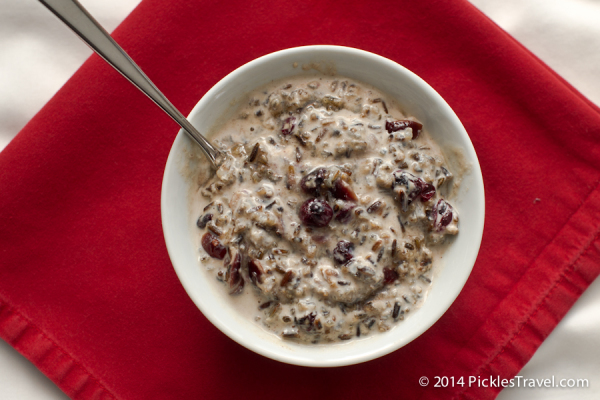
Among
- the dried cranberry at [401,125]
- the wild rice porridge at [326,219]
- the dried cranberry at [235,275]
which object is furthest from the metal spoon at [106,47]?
the dried cranberry at [401,125]

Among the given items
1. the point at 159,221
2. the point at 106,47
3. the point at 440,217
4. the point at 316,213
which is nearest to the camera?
the point at 106,47

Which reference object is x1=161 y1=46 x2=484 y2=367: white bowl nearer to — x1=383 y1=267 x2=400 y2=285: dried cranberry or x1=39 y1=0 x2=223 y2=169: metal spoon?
x1=39 y1=0 x2=223 y2=169: metal spoon

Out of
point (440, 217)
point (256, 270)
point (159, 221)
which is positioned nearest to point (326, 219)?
point (256, 270)

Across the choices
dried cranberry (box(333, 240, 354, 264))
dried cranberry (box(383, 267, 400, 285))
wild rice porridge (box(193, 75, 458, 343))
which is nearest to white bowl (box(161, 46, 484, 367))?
wild rice porridge (box(193, 75, 458, 343))

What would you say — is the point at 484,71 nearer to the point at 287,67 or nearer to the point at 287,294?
the point at 287,67

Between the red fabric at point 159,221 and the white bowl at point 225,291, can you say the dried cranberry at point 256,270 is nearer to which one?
the white bowl at point 225,291

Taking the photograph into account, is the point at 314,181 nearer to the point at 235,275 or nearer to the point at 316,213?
the point at 316,213
